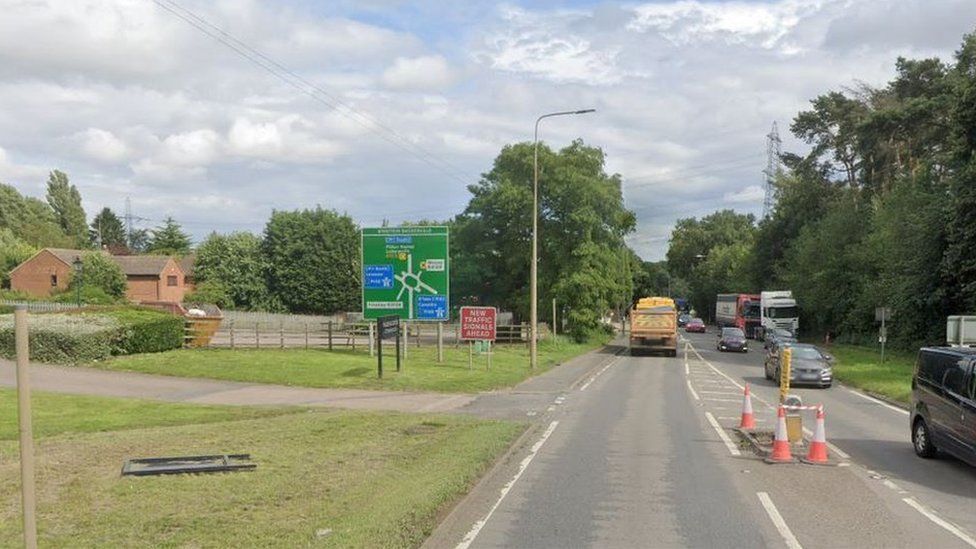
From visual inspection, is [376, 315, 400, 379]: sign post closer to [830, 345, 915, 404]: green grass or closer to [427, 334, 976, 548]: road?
[427, 334, 976, 548]: road

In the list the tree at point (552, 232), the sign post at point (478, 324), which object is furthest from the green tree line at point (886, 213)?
the sign post at point (478, 324)

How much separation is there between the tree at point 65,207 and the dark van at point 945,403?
12310 cm

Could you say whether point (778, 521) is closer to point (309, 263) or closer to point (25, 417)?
point (25, 417)

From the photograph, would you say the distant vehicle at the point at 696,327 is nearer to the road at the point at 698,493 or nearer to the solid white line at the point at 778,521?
the road at the point at 698,493

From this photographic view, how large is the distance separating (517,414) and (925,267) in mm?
29807

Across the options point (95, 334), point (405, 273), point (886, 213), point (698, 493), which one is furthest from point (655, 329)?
point (698, 493)

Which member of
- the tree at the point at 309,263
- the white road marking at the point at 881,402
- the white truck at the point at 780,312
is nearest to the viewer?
the white road marking at the point at 881,402

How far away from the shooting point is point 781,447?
12.4 meters

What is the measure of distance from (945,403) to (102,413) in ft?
52.5

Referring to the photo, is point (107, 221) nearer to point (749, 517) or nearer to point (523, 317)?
point (523, 317)

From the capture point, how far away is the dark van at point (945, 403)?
11617 mm

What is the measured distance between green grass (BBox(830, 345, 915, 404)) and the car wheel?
1002 cm

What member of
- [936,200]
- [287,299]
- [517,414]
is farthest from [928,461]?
[287,299]

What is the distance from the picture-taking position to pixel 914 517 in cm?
895
